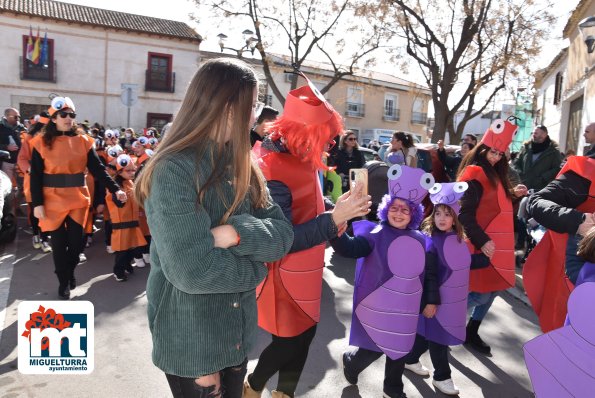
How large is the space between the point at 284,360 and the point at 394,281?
848 millimetres

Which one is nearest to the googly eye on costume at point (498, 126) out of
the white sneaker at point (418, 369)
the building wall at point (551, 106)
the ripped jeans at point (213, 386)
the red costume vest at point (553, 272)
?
the red costume vest at point (553, 272)

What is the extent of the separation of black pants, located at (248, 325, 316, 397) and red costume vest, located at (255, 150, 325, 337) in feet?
0.27

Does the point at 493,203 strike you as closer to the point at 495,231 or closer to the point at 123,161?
the point at 495,231

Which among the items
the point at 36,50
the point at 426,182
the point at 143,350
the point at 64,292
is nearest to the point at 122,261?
the point at 64,292

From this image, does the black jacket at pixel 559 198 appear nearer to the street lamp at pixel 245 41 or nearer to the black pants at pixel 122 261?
the black pants at pixel 122 261

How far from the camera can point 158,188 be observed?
1.48 metres

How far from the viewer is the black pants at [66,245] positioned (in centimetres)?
462

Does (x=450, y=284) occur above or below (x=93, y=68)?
below

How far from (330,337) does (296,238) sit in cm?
241

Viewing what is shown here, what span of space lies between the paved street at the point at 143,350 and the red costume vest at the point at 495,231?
694mm

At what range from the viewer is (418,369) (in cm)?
366

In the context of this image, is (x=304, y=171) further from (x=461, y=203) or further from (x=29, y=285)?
(x=29, y=285)

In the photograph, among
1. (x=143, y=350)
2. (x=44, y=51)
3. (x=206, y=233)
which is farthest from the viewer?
(x=44, y=51)

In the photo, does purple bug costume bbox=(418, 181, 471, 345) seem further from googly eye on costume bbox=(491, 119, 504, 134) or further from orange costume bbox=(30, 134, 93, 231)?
orange costume bbox=(30, 134, 93, 231)
